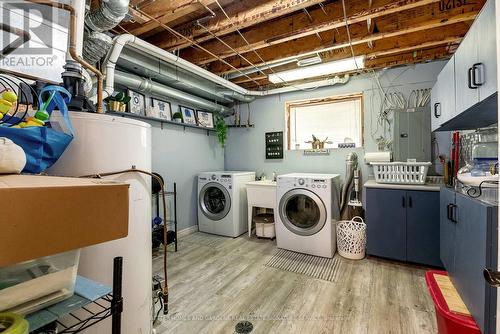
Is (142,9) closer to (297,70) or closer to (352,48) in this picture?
(297,70)

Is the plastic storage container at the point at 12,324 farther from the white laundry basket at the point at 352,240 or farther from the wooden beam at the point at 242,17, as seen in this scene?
the white laundry basket at the point at 352,240

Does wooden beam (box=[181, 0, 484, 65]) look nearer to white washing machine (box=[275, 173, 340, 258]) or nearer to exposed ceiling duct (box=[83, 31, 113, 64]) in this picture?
exposed ceiling duct (box=[83, 31, 113, 64])

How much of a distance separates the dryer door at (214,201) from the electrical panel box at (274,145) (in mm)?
1020

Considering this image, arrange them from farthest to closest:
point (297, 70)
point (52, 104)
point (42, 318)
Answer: point (297, 70) < point (52, 104) < point (42, 318)

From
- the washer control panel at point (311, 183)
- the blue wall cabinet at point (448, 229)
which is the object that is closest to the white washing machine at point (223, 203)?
the washer control panel at point (311, 183)

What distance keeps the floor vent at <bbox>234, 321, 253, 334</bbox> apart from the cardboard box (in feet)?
4.30

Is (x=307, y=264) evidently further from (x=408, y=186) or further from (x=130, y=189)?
(x=130, y=189)

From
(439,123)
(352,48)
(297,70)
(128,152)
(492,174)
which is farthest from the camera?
(297,70)

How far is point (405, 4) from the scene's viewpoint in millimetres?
1765

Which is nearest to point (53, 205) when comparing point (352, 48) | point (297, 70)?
point (297, 70)

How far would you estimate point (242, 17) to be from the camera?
196cm

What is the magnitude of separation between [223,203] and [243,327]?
2108mm

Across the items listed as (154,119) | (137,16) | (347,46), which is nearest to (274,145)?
(347,46)

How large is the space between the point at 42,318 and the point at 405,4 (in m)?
2.67
